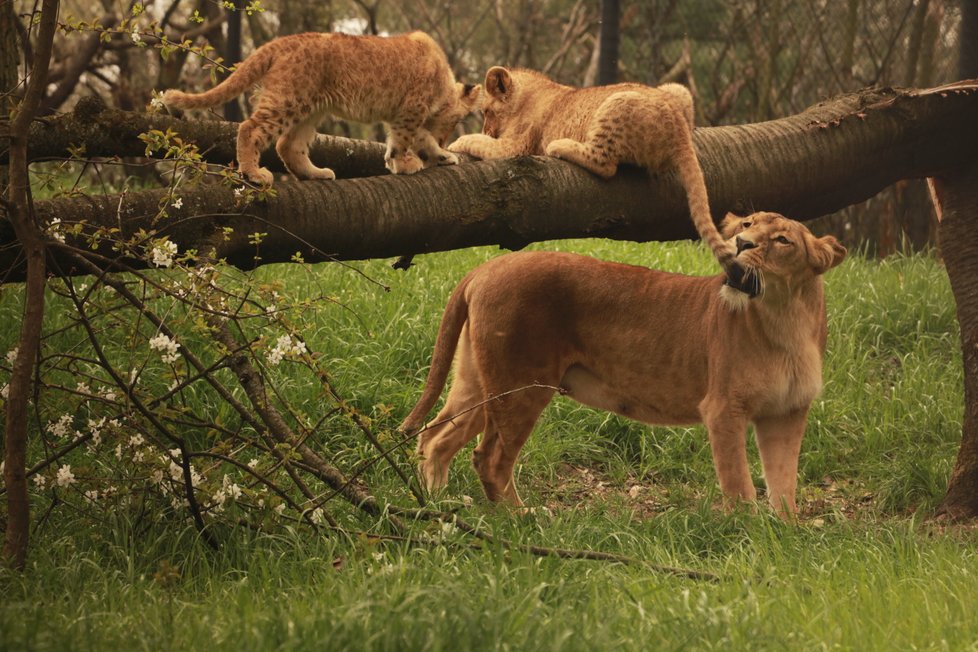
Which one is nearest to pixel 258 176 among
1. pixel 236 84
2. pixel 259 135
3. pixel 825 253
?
pixel 259 135

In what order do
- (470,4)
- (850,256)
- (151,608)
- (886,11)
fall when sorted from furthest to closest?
(470,4)
(886,11)
(850,256)
(151,608)

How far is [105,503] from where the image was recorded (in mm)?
4242

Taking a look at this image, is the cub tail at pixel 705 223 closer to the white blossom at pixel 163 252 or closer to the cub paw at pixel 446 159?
the cub paw at pixel 446 159

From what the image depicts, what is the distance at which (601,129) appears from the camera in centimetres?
523

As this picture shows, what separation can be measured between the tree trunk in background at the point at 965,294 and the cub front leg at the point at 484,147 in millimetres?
2175

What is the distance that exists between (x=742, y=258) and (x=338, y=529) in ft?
7.12

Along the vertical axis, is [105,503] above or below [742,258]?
below

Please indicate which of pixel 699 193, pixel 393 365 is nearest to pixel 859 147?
pixel 699 193

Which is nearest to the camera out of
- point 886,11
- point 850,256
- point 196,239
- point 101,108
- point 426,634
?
point 426,634

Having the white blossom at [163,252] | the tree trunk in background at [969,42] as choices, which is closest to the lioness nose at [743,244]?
the tree trunk in background at [969,42]

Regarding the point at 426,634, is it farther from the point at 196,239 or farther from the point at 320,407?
the point at 320,407

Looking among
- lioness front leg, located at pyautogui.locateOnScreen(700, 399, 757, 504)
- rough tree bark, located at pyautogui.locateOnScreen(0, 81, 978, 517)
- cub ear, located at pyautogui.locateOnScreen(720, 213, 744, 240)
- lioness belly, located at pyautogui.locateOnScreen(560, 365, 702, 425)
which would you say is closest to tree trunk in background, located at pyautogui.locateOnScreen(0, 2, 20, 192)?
rough tree bark, located at pyautogui.locateOnScreen(0, 81, 978, 517)

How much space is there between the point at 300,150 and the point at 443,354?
114 cm

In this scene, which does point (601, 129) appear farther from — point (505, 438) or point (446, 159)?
point (505, 438)
